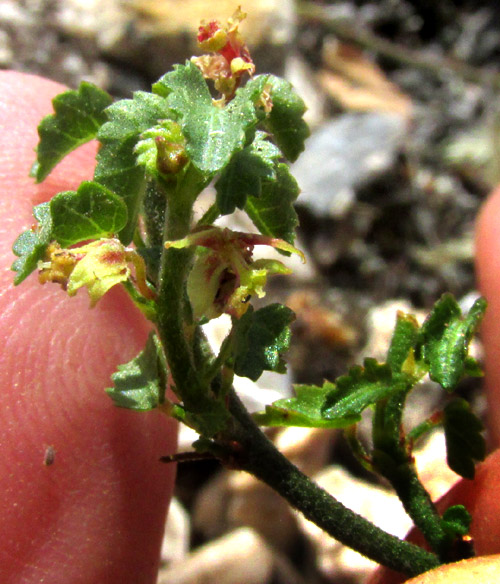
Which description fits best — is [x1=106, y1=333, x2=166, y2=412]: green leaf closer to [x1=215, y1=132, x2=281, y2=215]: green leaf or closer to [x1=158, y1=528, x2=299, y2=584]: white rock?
[x1=215, y1=132, x2=281, y2=215]: green leaf

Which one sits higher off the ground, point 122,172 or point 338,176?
point 338,176

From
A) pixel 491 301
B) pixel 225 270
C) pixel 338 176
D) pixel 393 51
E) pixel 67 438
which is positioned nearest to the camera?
pixel 225 270

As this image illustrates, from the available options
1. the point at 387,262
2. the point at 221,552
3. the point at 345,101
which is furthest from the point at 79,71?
the point at 221,552

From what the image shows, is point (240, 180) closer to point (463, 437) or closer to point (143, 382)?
point (143, 382)

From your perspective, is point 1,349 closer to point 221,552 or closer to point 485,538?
point 485,538

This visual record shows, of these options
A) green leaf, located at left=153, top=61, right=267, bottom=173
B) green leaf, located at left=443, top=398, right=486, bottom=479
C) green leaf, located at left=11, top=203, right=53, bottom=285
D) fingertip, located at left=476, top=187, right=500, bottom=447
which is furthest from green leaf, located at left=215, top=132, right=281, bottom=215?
fingertip, located at left=476, top=187, right=500, bottom=447

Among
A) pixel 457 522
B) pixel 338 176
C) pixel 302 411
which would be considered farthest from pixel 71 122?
pixel 338 176
